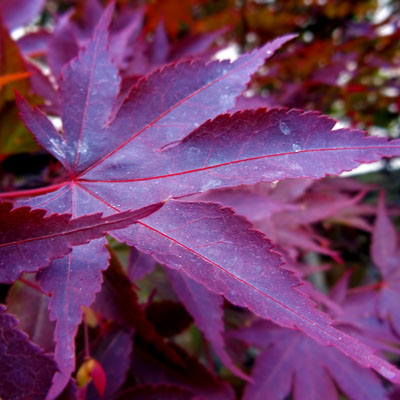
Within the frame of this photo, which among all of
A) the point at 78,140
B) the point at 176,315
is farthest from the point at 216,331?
the point at 78,140

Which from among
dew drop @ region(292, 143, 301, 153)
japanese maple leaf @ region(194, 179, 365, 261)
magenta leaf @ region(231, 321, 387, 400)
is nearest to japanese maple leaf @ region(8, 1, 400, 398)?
dew drop @ region(292, 143, 301, 153)

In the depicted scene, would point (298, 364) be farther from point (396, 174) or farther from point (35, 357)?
point (396, 174)

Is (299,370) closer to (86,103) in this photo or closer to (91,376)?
(91,376)

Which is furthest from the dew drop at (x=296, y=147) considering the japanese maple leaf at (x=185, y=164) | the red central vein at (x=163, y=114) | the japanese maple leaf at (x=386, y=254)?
the japanese maple leaf at (x=386, y=254)

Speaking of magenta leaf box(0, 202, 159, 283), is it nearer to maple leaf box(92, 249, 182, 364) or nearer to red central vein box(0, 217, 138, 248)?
red central vein box(0, 217, 138, 248)

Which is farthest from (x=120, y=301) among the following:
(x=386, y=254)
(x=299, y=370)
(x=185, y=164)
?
(x=386, y=254)

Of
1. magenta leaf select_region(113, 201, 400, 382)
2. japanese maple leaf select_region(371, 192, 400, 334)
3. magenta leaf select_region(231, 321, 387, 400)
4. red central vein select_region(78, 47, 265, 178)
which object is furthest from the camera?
japanese maple leaf select_region(371, 192, 400, 334)

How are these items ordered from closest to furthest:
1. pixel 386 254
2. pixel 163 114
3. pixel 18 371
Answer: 1. pixel 18 371
2. pixel 163 114
3. pixel 386 254
